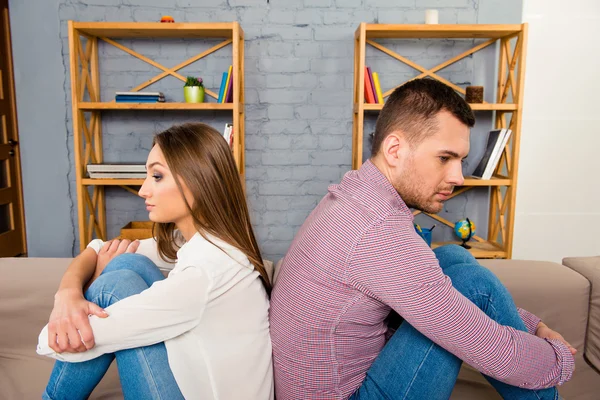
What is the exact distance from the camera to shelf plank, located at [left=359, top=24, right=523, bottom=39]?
8.32 feet

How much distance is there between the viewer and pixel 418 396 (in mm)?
1022

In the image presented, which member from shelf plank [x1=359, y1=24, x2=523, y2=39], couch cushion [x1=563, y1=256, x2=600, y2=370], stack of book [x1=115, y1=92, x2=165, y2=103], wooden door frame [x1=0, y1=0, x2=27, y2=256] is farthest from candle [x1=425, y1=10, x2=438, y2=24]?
wooden door frame [x1=0, y1=0, x2=27, y2=256]

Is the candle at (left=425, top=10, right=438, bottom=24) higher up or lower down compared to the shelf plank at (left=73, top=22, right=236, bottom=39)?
higher up

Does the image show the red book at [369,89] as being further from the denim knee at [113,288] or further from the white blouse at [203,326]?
the denim knee at [113,288]

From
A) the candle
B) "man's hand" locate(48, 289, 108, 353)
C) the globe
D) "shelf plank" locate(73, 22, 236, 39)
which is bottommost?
the globe

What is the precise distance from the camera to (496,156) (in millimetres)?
2699

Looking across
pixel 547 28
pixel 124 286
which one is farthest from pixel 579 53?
pixel 124 286

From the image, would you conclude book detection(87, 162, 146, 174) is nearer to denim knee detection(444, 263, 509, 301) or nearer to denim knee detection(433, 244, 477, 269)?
denim knee detection(433, 244, 477, 269)

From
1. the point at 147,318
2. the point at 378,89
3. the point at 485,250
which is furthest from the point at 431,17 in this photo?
the point at 147,318

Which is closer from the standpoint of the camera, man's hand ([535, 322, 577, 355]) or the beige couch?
man's hand ([535, 322, 577, 355])

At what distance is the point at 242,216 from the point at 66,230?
219cm

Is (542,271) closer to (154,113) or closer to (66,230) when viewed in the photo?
(154,113)

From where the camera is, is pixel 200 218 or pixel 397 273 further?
pixel 200 218

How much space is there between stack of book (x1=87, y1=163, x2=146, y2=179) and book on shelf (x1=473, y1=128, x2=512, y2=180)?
1.79 metres
